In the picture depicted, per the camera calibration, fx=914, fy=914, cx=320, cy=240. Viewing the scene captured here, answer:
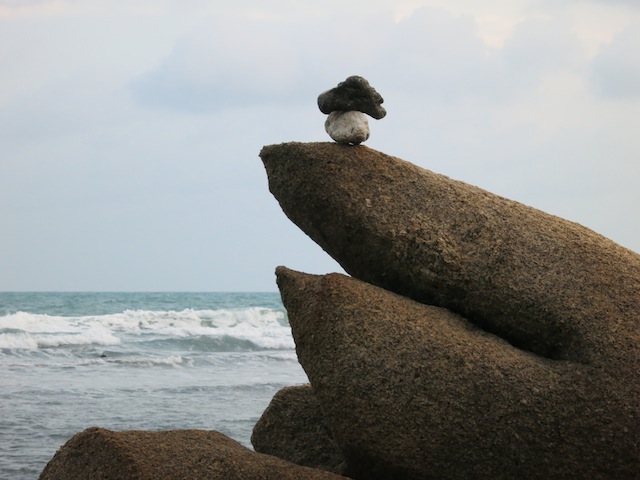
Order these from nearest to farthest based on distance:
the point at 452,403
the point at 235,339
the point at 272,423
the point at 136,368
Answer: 1. the point at 452,403
2. the point at 272,423
3. the point at 136,368
4. the point at 235,339

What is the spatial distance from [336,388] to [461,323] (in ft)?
3.78

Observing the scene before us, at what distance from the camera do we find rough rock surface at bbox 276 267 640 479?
651 centimetres

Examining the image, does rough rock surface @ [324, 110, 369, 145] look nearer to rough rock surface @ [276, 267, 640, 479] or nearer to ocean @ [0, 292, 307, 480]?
rough rock surface @ [276, 267, 640, 479]

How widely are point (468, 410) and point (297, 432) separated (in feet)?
7.10

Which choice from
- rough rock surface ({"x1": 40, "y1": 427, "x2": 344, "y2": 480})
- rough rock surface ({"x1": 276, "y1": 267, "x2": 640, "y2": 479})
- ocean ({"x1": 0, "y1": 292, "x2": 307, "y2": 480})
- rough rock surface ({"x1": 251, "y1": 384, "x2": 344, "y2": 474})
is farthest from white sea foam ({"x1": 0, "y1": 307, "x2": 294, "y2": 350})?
rough rock surface ({"x1": 276, "y1": 267, "x2": 640, "y2": 479})

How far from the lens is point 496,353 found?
22.1 feet

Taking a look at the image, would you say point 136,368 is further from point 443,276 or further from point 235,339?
point 443,276

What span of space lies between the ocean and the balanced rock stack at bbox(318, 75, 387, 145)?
5.20 meters

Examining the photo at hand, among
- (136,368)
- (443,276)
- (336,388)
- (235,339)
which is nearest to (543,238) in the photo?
(443,276)

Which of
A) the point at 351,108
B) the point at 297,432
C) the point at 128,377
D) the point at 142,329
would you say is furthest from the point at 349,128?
the point at 142,329

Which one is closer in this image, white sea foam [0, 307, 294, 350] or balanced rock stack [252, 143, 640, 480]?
balanced rock stack [252, 143, 640, 480]

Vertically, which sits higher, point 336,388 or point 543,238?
point 543,238

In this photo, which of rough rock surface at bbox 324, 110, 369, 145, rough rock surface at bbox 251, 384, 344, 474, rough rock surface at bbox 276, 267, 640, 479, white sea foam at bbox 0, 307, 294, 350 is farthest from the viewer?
white sea foam at bbox 0, 307, 294, 350

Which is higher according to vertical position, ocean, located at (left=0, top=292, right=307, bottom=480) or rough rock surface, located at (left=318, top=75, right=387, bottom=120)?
rough rock surface, located at (left=318, top=75, right=387, bottom=120)
